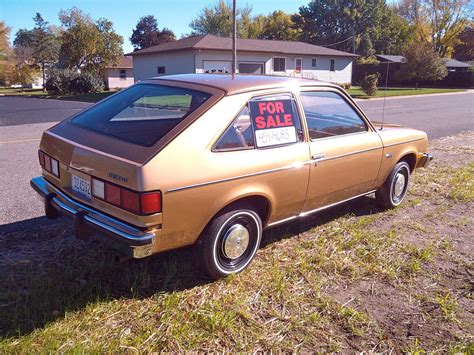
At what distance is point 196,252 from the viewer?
3.17 meters

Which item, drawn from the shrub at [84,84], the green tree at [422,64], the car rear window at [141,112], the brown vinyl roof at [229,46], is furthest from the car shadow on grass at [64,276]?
the green tree at [422,64]

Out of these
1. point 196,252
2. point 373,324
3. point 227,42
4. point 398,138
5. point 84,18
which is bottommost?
point 373,324

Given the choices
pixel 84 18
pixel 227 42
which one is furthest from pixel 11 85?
pixel 227 42

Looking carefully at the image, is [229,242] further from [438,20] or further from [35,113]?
[438,20]

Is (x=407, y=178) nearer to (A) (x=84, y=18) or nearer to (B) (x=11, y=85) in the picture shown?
(A) (x=84, y=18)

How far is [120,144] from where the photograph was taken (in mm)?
3037

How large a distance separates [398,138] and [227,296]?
9.34ft

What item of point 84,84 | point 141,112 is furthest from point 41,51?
point 141,112

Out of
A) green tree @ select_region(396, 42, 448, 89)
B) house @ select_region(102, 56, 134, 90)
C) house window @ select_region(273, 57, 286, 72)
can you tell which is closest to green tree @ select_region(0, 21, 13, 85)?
house @ select_region(102, 56, 134, 90)

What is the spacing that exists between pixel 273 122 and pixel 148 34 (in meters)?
67.5

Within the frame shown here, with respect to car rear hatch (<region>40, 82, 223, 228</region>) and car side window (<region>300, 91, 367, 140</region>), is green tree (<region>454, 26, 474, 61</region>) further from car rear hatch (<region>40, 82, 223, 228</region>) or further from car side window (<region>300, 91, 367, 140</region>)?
car rear hatch (<region>40, 82, 223, 228</region>)

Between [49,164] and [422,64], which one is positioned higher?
[422,64]

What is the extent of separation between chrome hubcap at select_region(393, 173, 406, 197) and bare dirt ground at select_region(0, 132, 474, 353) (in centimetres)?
69

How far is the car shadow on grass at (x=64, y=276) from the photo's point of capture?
2.87 meters
